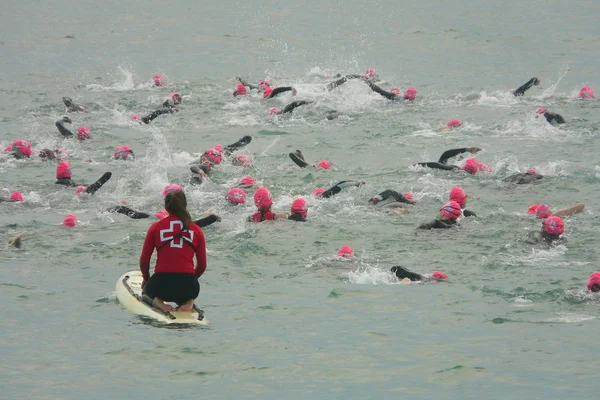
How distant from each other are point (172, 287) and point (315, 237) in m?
5.56

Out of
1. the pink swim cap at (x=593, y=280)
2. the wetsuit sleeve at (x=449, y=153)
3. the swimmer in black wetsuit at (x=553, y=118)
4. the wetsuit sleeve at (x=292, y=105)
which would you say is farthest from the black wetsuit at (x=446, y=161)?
the pink swim cap at (x=593, y=280)

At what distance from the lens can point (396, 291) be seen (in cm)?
1246

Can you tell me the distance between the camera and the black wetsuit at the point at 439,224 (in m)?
15.5

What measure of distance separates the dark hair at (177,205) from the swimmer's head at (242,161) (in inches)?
422

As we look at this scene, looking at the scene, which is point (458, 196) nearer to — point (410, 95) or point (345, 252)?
point (345, 252)

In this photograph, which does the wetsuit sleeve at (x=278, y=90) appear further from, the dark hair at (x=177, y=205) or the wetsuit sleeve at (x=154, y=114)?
the dark hair at (x=177, y=205)

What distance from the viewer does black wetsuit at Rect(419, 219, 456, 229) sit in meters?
15.5

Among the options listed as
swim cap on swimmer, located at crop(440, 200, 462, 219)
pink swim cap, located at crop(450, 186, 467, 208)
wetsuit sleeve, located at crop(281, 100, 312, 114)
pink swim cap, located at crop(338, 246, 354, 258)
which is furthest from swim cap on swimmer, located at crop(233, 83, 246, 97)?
pink swim cap, located at crop(338, 246, 354, 258)

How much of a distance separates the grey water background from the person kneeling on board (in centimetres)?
42

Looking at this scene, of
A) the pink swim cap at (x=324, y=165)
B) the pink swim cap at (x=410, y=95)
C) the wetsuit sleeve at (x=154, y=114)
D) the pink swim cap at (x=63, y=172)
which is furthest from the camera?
the pink swim cap at (x=410, y=95)

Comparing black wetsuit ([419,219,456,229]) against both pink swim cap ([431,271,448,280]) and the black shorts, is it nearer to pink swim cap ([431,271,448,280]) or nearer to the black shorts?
pink swim cap ([431,271,448,280])

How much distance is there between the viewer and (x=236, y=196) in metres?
17.2

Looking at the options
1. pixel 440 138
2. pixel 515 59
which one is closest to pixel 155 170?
pixel 440 138

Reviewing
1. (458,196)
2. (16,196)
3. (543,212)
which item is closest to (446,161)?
(458,196)
